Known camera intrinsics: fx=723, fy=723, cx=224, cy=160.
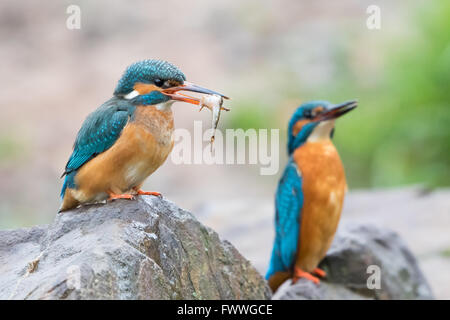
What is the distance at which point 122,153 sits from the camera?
3275 mm

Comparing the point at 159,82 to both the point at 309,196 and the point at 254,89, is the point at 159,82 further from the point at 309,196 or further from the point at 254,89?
the point at 254,89

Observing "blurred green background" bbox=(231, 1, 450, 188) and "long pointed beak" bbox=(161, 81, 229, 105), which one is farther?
"blurred green background" bbox=(231, 1, 450, 188)

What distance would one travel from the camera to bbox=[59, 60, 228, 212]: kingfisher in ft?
10.8

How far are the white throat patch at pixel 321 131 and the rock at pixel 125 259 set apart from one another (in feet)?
4.21

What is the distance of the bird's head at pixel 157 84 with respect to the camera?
3326mm

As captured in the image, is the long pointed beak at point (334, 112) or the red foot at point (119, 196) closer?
the red foot at point (119, 196)

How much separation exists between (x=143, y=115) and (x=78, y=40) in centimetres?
893

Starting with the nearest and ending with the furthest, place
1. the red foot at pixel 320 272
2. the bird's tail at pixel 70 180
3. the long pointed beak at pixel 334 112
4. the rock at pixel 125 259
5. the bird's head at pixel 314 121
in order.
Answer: the rock at pixel 125 259 → the bird's tail at pixel 70 180 → the long pointed beak at pixel 334 112 → the bird's head at pixel 314 121 → the red foot at pixel 320 272

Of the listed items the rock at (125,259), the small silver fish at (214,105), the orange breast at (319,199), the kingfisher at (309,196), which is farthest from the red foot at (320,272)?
the small silver fish at (214,105)

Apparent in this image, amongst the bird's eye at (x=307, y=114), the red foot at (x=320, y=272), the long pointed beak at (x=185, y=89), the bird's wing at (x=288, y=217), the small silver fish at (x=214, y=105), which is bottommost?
the red foot at (x=320, y=272)

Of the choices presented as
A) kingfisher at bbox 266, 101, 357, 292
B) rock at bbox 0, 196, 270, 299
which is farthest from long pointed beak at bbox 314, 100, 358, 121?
rock at bbox 0, 196, 270, 299

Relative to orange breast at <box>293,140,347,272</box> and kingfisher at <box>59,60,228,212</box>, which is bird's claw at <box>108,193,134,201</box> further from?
orange breast at <box>293,140,347,272</box>

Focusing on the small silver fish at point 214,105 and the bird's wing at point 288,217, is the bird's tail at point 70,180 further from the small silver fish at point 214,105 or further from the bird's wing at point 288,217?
the bird's wing at point 288,217

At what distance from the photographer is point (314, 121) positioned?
480 centimetres
